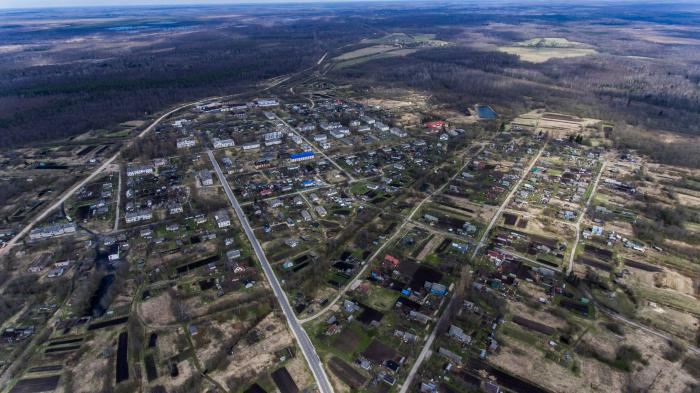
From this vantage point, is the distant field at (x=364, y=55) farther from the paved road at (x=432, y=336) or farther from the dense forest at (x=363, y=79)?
the paved road at (x=432, y=336)

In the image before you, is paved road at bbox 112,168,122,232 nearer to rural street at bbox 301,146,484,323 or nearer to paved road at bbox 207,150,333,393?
paved road at bbox 207,150,333,393

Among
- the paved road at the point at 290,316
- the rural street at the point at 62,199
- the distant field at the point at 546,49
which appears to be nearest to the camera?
the paved road at the point at 290,316

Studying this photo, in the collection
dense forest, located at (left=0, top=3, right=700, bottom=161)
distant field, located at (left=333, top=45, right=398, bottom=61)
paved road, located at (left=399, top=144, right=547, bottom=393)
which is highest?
distant field, located at (left=333, top=45, right=398, bottom=61)

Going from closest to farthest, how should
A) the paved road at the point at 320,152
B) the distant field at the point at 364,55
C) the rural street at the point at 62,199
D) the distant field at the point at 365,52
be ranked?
the rural street at the point at 62,199 < the paved road at the point at 320,152 < the distant field at the point at 364,55 < the distant field at the point at 365,52

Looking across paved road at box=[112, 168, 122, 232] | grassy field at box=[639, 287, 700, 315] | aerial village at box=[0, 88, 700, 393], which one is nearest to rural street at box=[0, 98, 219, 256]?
aerial village at box=[0, 88, 700, 393]

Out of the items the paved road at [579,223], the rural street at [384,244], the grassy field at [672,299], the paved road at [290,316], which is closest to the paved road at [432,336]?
the paved road at [290,316]

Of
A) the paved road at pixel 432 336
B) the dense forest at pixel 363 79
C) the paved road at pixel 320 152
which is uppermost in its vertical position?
the dense forest at pixel 363 79

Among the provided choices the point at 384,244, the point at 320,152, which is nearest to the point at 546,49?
the point at 320,152

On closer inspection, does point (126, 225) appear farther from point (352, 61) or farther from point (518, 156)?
point (352, 61)
